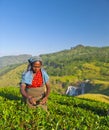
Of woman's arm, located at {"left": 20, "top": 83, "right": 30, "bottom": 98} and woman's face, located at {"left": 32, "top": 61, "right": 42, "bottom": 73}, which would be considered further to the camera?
woman's arm, located at {"left": 20, "top": 83, "right": 30, "bottom": 98}

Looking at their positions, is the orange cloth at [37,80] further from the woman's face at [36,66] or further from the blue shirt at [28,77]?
the woman's face at [36,66]

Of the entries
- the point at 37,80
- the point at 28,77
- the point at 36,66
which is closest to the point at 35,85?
the point at 37,80

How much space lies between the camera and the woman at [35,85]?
10.6 meters

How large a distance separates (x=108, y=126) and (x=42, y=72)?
3.17 metres

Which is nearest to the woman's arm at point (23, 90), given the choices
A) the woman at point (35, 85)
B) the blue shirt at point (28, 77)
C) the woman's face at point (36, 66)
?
the woman at point (35, 85)

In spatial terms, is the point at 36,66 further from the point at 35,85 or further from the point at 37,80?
the point at 35,85

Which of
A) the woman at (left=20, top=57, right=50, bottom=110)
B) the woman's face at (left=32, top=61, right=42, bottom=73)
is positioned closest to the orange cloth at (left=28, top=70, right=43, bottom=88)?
the woman at (left=20, top=57, right=50, bottom=110)

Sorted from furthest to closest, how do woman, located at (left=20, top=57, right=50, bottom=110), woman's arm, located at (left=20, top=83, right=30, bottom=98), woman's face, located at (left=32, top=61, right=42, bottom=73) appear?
woman's arm, located at (left=20, top=83, right=30, bottom=98) < woman, located at (left=20, top=57, right=50, bottom=110) < woman's face, located at (left=32, top=61, right=42, bottom=73)

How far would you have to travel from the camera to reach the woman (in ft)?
34.9

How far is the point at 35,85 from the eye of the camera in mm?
11086

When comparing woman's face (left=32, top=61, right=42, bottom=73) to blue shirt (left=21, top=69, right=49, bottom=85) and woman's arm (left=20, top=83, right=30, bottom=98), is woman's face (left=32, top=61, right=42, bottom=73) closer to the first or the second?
blue shirt (left=21, top=69, right=49, bottom=85)

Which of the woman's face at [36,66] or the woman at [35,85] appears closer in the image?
the woman's face at [36,66]

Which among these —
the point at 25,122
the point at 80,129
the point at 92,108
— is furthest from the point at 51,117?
the point at 92,108

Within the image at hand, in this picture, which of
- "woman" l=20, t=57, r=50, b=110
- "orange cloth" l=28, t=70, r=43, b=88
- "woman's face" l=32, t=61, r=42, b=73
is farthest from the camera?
"orange cloth" l=28, t=70, r=43, b=88
